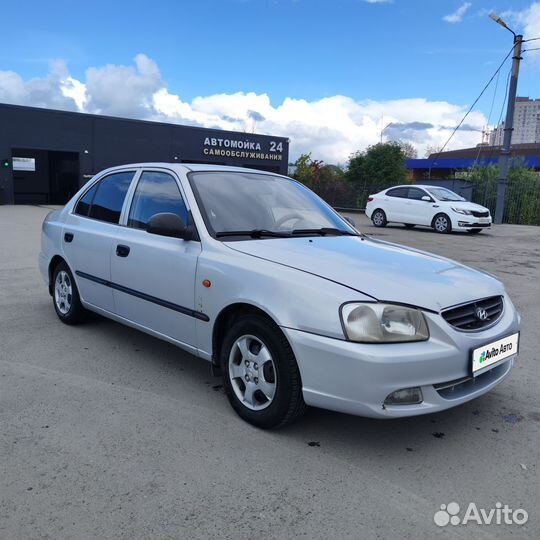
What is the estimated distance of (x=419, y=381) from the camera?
2715 mm

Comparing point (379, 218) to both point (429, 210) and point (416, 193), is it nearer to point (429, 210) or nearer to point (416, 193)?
point (416, 193)

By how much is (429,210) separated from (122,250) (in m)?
14.5

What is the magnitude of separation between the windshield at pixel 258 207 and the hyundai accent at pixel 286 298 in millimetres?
12

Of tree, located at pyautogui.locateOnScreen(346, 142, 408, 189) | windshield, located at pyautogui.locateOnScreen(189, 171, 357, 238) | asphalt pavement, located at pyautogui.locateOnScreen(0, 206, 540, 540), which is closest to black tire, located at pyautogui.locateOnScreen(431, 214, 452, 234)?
asphalt pavement, located at pyautogui.locateOnScreen(0, 206, 540, 540)

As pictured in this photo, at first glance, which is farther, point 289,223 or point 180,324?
point 289,223

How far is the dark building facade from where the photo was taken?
28.8 metres

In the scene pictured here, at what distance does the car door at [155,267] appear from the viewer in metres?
3.60

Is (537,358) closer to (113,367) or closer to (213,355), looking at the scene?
(213,355)

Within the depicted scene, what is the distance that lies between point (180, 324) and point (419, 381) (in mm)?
1718

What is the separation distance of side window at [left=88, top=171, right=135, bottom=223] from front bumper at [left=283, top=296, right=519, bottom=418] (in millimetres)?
2371

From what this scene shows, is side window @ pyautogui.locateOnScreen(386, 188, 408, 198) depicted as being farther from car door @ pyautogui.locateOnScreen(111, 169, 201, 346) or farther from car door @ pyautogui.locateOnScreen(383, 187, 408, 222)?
car door @ pyautogui.locateOnScreen(111, 169, 201, 346)

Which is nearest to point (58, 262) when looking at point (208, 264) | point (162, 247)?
point (162, 247)

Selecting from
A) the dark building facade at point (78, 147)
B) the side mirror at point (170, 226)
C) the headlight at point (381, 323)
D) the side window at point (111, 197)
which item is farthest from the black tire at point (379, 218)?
the dark building facade at point (78, 147)

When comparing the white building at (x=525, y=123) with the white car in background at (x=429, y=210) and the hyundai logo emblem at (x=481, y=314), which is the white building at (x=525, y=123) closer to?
the white car in background at (x=429, y=210)
